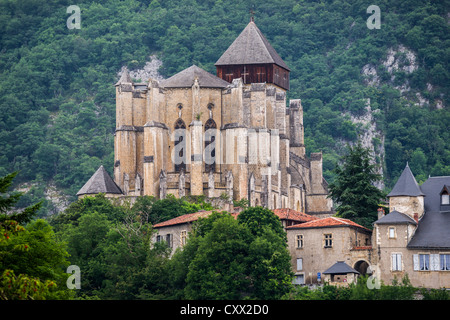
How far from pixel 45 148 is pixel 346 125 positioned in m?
41.1

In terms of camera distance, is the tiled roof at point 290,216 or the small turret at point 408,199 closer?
the small turret at point 408,199

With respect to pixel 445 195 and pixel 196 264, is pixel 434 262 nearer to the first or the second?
pixel 445 195

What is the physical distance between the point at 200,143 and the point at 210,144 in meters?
2.11

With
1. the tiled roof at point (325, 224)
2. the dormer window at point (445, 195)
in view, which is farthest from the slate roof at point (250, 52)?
the dormer window at point (445, 195)

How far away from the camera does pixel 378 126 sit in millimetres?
176625

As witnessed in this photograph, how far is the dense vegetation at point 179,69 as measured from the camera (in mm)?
166625

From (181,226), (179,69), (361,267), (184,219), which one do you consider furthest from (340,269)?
(179,69)

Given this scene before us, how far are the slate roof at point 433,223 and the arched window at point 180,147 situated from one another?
3253 cm

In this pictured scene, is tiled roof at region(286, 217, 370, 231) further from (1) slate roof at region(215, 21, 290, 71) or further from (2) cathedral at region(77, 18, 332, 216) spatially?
(1) slate roof at region(215, 21, 290, 71)

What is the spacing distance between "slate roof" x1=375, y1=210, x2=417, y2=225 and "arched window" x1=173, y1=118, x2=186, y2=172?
33.9m

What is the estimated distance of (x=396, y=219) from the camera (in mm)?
77125

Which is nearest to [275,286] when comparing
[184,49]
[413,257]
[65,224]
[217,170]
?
[413,257]

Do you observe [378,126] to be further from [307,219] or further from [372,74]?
[307,219]

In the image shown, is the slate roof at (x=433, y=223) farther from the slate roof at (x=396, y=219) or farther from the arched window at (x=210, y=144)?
the arched window at (x=210, y=144)
